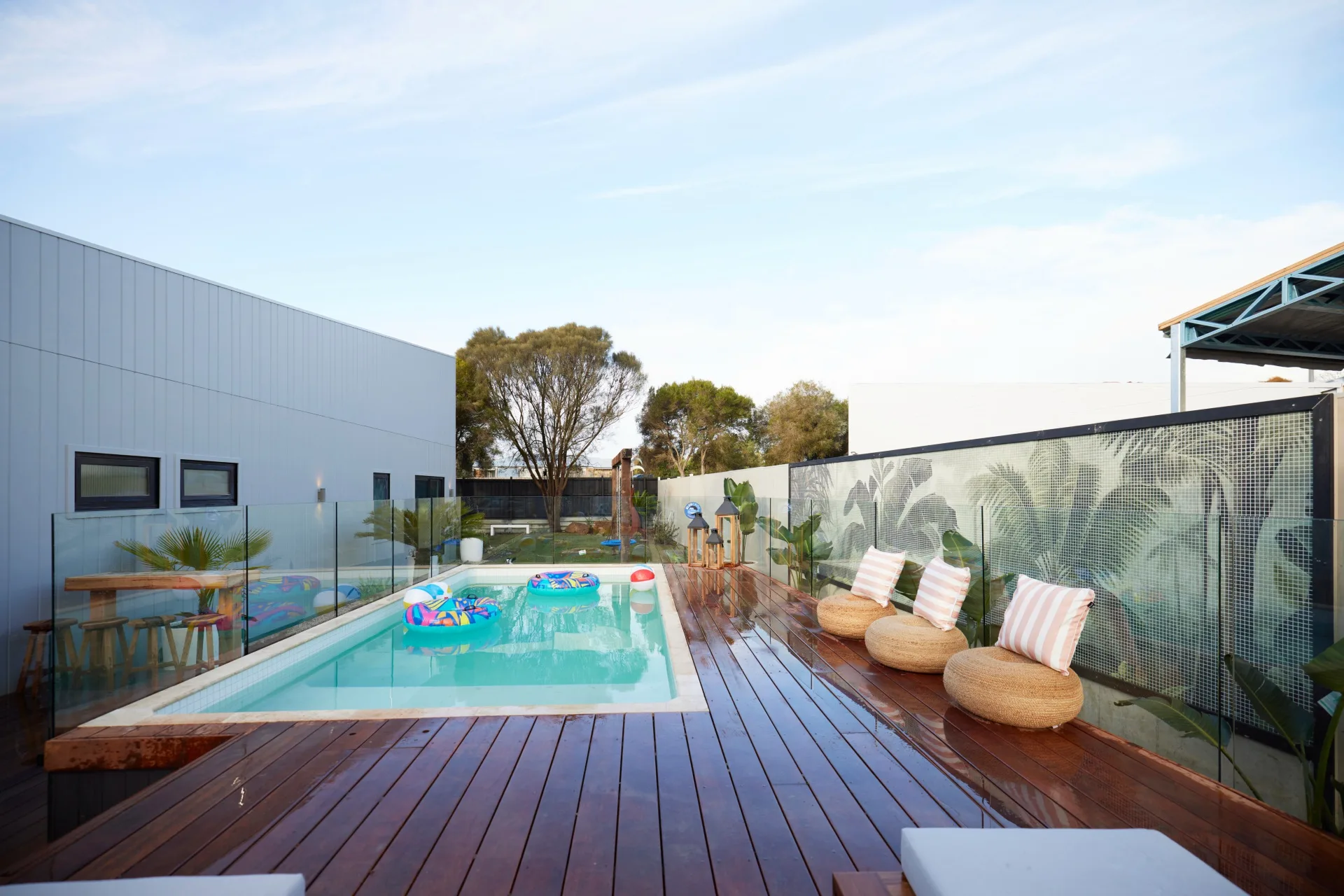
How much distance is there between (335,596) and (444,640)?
123 centimetres

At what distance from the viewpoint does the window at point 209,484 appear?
811 cm

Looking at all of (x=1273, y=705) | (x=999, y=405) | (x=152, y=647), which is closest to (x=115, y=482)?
(x=152, y=647)

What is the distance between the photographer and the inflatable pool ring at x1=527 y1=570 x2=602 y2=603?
9586 millimetres

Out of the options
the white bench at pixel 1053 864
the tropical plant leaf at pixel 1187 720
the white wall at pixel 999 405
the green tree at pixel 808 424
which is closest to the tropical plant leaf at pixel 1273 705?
the tropical plant leaf at pixel 1187 720

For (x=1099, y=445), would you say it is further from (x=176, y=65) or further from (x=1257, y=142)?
(x=176, y=65)

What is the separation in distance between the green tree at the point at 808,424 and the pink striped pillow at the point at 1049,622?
76.5 feet

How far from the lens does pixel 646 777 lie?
2961 mm

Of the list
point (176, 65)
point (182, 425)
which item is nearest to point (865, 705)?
point (182, 425)

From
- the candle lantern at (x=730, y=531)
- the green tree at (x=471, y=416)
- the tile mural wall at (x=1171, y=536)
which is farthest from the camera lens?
the green tree at (x=471, y=416)

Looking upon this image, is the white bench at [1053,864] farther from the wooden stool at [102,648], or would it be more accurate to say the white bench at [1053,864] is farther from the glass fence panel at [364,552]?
the glass fence panel at [364,552]

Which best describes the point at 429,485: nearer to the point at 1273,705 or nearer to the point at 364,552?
the point at 364,552

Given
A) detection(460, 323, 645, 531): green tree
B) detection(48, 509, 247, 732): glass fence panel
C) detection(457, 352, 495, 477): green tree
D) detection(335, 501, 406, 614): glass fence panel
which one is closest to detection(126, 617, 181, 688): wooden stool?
detection(48, 509, 247, 732): glass fence panel

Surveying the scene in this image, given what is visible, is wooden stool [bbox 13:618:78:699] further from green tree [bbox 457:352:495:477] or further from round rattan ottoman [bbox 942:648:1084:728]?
green tree [bbox 457:352:495:477]

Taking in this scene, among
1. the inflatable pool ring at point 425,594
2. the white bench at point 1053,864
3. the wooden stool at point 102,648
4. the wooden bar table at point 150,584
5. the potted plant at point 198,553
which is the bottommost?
the inflatable pool ring at point 425,594
